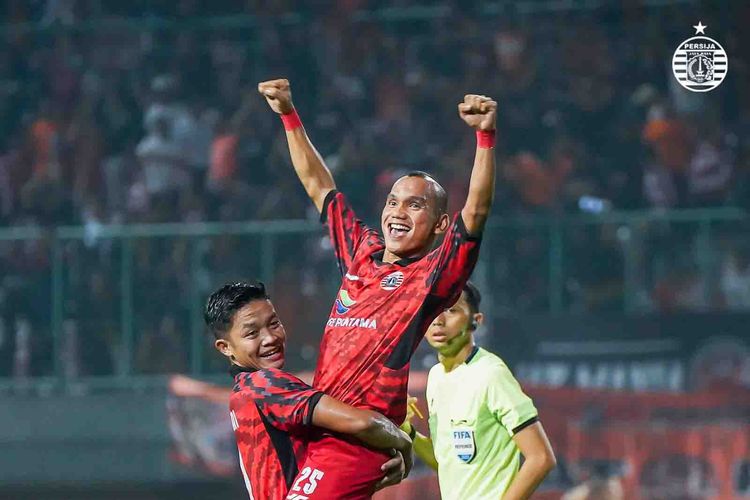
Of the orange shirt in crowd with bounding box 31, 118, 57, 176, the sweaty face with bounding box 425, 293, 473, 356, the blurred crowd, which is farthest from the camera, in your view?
the orange shirt in crowd with bounding box 31, 118, 57, 176

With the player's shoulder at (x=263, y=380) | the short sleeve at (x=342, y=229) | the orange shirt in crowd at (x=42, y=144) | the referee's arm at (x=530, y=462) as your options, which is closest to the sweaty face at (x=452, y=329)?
the referee's arm at (x=530, y=462)

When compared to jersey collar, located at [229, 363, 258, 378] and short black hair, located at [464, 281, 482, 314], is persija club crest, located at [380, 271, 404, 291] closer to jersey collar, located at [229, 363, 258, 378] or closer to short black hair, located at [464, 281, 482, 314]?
jersey collar, located at [229, 363, 258, 378]

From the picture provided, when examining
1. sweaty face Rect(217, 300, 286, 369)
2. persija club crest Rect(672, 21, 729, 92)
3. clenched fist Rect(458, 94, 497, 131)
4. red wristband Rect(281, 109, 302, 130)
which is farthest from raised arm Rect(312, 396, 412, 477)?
persija club crest Rect(672, 21, 729, 92)

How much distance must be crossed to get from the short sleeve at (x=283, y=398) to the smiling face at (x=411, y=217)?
0.65 metres

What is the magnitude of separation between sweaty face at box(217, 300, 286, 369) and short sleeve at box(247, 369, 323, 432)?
105mm

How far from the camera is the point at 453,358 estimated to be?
6.27m

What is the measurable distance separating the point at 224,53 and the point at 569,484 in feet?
20.1

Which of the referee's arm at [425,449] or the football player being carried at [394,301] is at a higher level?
the football player being carried at [394,301]

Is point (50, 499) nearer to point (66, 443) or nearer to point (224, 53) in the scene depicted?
point (66, 443)

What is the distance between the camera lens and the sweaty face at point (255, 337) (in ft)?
16.5

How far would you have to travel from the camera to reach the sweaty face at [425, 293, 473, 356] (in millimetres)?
6172

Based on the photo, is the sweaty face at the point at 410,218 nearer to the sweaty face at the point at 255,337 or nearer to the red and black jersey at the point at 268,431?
the sweaty face at the point at 255,337

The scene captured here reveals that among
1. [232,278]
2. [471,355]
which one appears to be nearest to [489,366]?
[471,355]

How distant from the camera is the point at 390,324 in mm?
4977
